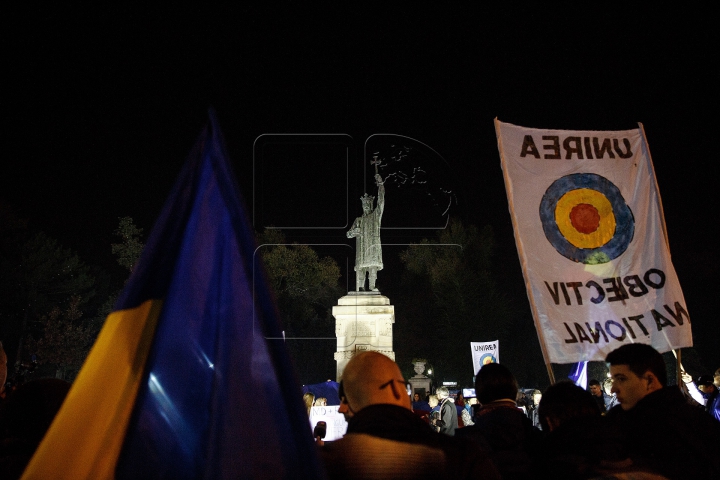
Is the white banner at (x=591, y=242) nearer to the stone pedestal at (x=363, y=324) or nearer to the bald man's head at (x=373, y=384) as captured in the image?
the bald man's head at (x=373, y=384)

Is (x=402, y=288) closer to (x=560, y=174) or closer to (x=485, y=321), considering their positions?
(x=485, y=321)

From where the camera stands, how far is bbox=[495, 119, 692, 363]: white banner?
5.31m

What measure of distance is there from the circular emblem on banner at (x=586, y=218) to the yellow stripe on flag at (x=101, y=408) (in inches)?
174

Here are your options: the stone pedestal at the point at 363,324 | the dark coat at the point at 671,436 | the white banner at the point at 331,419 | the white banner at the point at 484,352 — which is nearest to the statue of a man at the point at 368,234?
the stone pedestal at the point at 363,324

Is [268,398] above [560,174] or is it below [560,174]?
below

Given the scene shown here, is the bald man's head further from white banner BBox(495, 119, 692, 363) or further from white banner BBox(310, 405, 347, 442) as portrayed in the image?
white banner BBox(310, 405, 347, 442)

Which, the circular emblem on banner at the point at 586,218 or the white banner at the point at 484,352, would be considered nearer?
the circular emblem on banner at the point at 586,218

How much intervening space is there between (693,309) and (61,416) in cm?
3627

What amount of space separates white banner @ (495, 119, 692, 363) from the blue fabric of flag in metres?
3.70

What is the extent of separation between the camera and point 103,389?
174 cm

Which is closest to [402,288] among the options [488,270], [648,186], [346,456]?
[488,270]

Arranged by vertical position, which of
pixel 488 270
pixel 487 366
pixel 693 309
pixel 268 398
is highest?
pixel 488 270

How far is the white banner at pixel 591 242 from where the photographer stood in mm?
5312

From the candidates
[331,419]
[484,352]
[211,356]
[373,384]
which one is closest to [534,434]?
[373,384]
